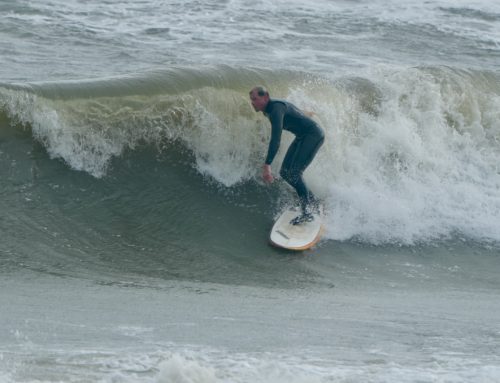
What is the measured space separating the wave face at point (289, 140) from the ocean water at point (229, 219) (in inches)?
1.1

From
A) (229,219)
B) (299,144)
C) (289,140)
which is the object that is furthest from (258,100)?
(289,140)

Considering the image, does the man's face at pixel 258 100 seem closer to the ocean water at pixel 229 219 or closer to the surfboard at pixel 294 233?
the surfboard at pixel 294 233

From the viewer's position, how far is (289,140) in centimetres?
1017

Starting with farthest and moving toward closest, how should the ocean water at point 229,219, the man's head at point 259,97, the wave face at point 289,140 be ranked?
the wave face at point 289,140
the man's head at point 259,97
the ocean water at point 229,219

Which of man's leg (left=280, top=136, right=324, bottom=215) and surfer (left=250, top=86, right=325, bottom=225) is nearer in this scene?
surfer (left=250, top=86, right=325, bottom=225)

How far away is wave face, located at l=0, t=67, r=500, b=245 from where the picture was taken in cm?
975

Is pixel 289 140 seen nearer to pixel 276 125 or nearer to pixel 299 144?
pixel 299 144

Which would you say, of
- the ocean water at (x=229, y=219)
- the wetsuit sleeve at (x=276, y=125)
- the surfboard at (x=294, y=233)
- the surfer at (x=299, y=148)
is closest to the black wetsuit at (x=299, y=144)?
the surfer at (x=299, y=148)

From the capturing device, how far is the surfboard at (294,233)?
8711 mm

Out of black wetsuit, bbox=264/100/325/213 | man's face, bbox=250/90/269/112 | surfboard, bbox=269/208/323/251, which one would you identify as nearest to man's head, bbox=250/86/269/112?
man's face, bbox=250/90/269/112

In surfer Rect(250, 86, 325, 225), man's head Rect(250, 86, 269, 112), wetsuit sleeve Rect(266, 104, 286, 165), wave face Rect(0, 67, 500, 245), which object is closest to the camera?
man's head Rect(250, 86, 269, 112)

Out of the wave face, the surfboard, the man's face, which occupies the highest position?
the man's face

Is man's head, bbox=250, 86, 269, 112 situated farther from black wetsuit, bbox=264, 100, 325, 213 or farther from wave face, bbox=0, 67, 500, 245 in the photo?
wave face, bbox=0, 67, 500, 245

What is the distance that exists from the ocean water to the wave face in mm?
27
